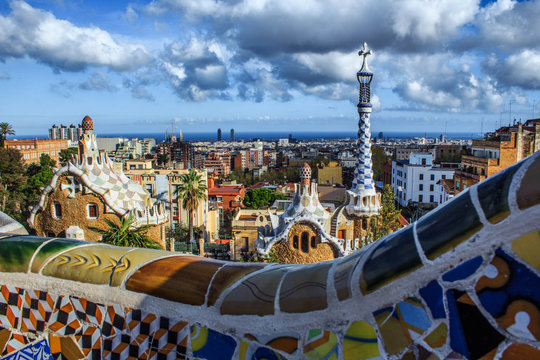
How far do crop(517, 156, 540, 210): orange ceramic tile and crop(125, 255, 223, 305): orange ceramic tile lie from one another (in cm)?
155

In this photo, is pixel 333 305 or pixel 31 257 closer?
pixel 333 305

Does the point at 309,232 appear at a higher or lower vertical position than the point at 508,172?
lower

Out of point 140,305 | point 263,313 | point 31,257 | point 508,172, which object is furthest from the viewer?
point 31,257

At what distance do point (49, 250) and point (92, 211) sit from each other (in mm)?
13830

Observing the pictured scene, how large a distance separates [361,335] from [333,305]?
177 mm

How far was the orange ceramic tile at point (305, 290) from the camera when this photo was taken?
218 centimetres

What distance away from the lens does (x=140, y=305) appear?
2590mm

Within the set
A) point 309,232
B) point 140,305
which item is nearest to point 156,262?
point 140,305

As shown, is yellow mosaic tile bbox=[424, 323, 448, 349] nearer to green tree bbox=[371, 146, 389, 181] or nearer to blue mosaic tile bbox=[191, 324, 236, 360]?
blue mosaic tile bbox=[191, 324, 236, 360]

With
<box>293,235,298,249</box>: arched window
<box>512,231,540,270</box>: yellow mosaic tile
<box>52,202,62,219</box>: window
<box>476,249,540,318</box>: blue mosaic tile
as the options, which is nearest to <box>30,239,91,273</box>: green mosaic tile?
<box>476,249,540,318</box>: blue mosaic tile

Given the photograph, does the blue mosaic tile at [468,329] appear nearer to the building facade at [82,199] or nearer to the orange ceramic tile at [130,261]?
the orange ceramic tile at [130,261]

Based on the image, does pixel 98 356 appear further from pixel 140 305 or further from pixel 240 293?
pixel 240 293

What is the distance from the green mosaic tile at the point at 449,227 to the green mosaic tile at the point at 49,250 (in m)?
2.21

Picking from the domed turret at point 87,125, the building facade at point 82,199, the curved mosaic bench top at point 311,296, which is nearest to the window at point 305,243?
the building facade at point 82,199
